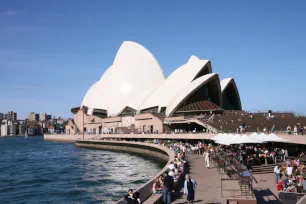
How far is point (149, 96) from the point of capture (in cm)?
5647

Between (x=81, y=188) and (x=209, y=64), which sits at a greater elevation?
(x=209, y=64)

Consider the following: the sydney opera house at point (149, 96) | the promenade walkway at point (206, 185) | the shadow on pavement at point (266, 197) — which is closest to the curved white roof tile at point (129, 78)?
the sydney opera house at point (149, 96)

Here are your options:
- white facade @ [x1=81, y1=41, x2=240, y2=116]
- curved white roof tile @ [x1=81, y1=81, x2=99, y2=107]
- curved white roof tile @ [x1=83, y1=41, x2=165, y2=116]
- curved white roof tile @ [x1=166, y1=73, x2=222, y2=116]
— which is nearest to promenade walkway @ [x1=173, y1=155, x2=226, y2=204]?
curved white roof tile @ [x1=166, y1=73, x2=222, y2=116]

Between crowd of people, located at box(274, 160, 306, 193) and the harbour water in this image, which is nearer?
crowd of people, located at box(274, 160, 306, 193)

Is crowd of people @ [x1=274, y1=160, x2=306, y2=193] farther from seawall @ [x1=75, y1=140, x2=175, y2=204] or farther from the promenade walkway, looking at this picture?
seawall @ [x1=75, y1=140, x2=175, y2=204]

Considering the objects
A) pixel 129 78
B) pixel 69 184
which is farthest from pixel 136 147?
pixel 129 78

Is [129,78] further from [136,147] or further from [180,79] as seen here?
[136,147]

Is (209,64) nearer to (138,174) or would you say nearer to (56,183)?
(138,174)

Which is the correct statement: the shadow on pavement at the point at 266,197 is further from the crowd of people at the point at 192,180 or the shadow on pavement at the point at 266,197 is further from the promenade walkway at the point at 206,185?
the promenade walkway at the point at 206,185

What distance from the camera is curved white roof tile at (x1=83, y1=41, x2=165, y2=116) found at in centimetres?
A: 6272

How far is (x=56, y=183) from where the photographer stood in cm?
1984

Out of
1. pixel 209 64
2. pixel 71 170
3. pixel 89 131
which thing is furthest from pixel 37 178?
pixel 89 131

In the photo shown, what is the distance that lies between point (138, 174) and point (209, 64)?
29.2 meters

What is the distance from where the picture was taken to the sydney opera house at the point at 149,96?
45688mm
